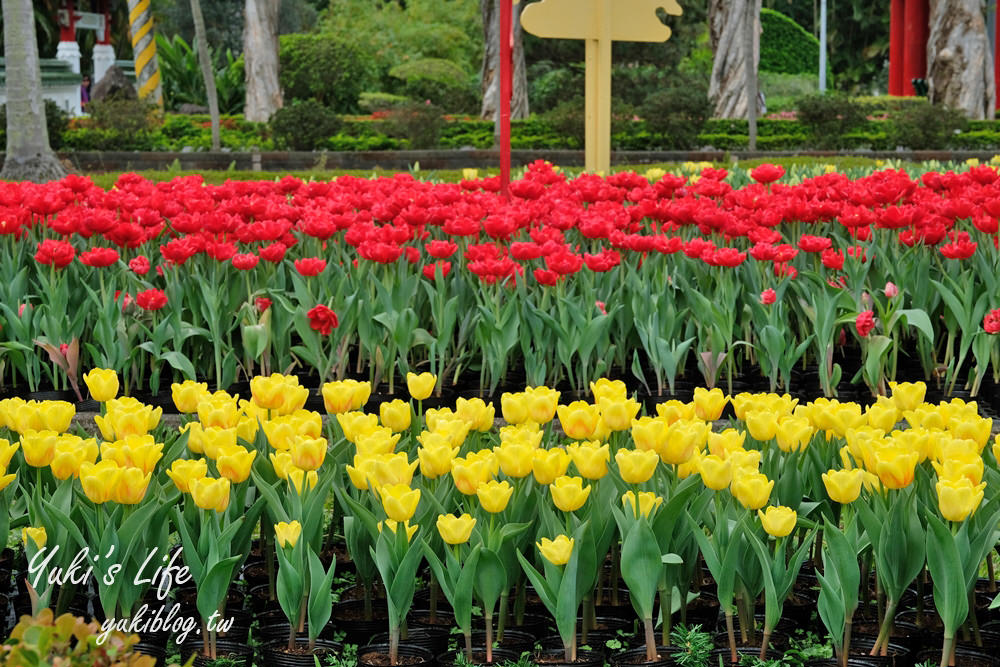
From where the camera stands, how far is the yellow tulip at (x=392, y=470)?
236cm

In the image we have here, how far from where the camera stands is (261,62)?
22578mm

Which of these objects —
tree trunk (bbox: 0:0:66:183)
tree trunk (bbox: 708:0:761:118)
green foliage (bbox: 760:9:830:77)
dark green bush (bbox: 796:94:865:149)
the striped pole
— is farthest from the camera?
green foliage (bbox: 760:9:830:77)

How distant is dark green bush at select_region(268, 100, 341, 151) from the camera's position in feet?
62.4

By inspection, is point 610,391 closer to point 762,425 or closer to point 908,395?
point 762,425

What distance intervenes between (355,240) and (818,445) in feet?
7.70

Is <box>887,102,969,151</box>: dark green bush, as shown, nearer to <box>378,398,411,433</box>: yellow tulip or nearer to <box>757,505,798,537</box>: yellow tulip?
<box>378,398,411,433</box>: yellow tulip

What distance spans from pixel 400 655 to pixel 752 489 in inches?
27.4

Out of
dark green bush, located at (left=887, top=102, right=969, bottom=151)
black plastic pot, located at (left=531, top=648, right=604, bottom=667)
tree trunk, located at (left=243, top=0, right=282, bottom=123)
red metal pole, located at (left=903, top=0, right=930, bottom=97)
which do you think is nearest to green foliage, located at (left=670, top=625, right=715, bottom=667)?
black plastic pot, located at (left=531, top=648, right=604, bottom=667)

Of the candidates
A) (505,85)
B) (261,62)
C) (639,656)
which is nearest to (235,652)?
(639,656)

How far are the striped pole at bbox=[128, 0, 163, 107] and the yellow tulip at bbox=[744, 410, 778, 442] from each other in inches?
951

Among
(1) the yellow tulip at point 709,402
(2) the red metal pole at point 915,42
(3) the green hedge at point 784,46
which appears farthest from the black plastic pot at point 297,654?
(3) the green hedge at point 784,46

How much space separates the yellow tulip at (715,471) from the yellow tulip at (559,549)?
303mm

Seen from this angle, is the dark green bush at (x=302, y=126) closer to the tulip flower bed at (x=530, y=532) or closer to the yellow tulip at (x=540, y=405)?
the tulip flower bed at (x=530, y=532)

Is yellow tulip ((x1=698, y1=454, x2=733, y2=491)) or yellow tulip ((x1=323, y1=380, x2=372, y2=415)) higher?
yellow tulip ((x1=323, y1=380, x2=372, y2=415))
